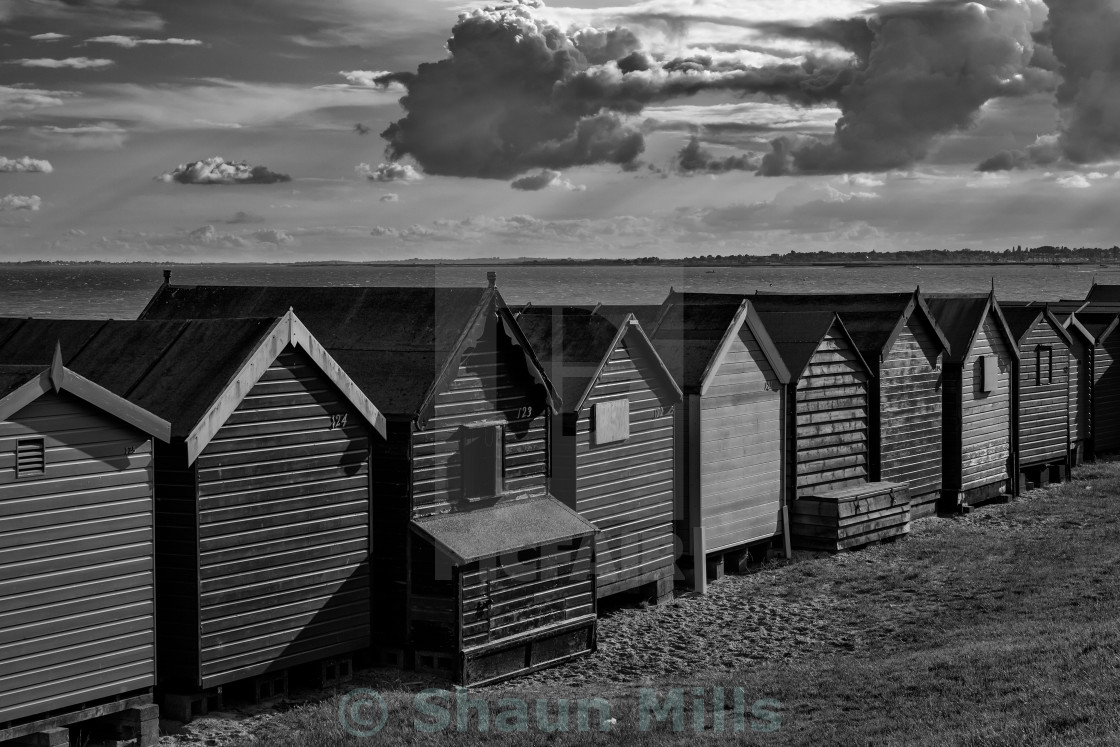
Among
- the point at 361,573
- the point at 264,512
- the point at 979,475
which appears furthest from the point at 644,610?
the point at 979,475

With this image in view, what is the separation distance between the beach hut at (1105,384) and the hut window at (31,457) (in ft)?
115

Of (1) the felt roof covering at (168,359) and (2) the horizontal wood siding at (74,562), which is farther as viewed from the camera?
(1) the felt roof covering at (168,359)

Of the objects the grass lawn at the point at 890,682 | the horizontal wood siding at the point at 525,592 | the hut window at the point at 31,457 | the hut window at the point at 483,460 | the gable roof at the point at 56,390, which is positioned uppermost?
the gable roof at the point at 56,390

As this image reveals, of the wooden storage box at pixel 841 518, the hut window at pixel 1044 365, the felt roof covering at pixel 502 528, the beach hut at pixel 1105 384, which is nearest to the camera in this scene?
the felt roof covering at pixel 502 528

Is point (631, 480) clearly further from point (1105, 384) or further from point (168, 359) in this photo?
point (1105, 384)

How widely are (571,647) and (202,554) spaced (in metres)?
5.93

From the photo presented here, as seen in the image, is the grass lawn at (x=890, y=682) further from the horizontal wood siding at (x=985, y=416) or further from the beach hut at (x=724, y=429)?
the horizontal wood siding at (x=985, y=416)

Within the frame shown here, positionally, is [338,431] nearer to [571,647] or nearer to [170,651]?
[170,651]

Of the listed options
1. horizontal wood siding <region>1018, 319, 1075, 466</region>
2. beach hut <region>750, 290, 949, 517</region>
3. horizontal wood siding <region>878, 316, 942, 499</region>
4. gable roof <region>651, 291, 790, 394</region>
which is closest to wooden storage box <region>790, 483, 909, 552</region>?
beach hut <region>750, 290, 949, 517</region>

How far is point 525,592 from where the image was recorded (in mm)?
18703

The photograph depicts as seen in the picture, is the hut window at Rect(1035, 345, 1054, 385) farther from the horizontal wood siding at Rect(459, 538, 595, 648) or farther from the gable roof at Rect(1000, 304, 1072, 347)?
the horizontal wood siding at Rect(459, 538, 595, 648)

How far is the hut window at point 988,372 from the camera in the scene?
34094 mm

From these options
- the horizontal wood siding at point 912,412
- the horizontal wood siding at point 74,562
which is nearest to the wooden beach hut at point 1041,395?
the horizontal wood siding at point 912,412

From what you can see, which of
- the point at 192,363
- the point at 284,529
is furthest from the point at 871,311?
the point at 192,363
